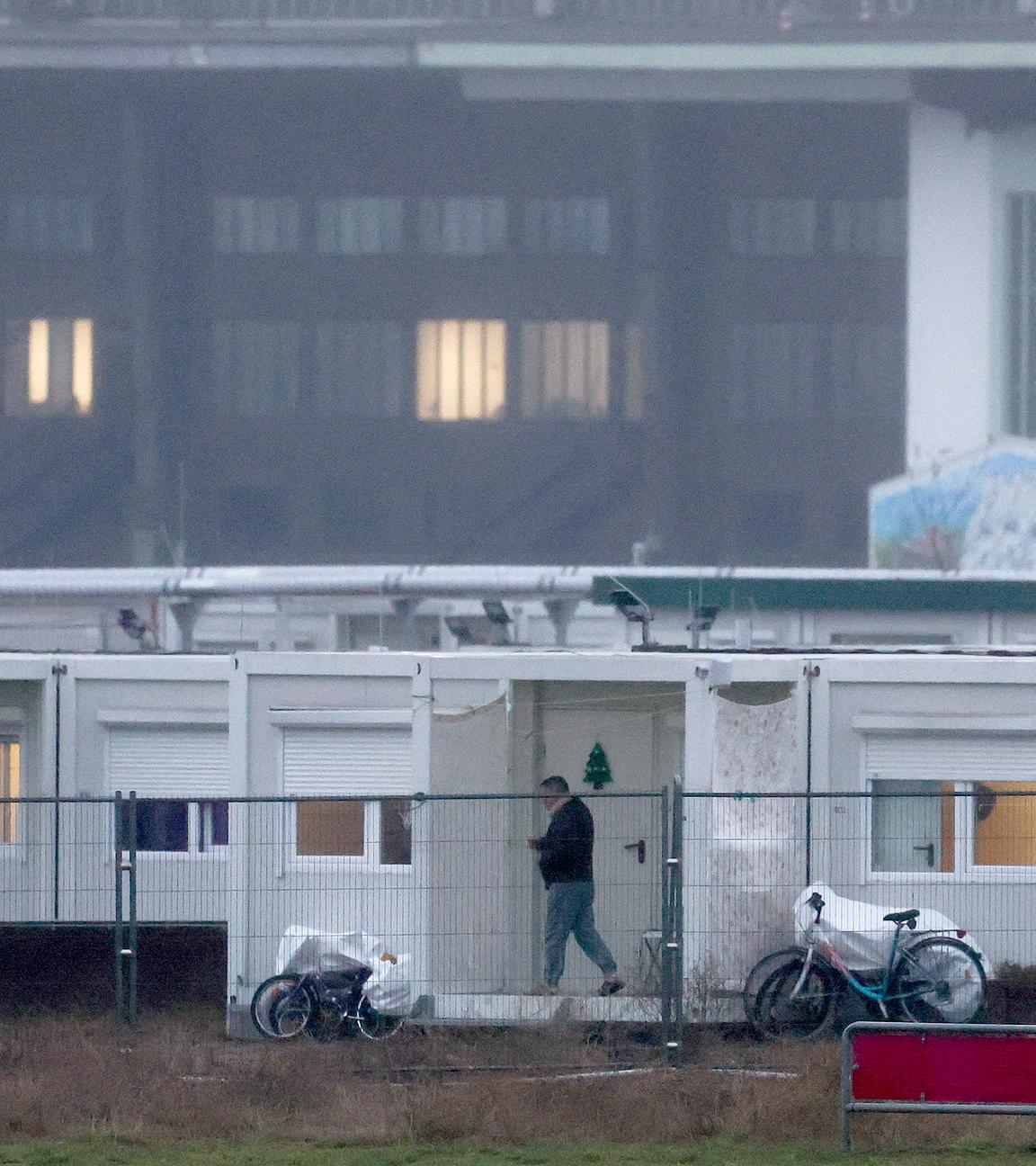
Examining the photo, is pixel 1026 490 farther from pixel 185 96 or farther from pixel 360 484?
pixel 185 96

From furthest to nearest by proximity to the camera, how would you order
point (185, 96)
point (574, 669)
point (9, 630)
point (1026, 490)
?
point (185, 96)
point (1026, 490)
point (9, 630)
point (574, 669)

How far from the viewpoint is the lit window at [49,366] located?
61281 millimetres

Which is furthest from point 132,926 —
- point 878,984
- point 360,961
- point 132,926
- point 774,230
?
point 774,230

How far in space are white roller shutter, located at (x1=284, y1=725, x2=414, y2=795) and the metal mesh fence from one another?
41cm

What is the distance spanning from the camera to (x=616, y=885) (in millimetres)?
11734

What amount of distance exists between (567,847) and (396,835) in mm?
1133

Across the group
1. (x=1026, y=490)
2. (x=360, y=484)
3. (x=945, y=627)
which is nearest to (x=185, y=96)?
(x=360, y=484)

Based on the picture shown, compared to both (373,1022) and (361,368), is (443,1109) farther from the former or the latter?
(361,368)

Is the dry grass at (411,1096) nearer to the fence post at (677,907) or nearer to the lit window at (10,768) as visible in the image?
the fence post at (677,907)

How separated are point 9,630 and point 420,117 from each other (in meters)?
35.1

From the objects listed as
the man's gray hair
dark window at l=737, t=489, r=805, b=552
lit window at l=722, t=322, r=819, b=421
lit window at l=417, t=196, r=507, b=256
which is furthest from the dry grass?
lit window at l=417, t=196, r=507, b=256

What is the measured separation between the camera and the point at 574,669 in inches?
467

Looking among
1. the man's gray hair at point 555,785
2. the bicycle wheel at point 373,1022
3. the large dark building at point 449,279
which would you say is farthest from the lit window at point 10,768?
the large dark building at point 449,279

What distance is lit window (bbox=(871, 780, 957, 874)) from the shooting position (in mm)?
11680
